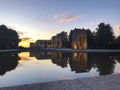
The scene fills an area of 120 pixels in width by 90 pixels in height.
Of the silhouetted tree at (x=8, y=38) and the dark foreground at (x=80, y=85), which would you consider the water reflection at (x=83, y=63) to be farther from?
the silhouetted tree at (x=8, y=38)

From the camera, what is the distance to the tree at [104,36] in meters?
32.5

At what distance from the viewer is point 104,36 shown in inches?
1298

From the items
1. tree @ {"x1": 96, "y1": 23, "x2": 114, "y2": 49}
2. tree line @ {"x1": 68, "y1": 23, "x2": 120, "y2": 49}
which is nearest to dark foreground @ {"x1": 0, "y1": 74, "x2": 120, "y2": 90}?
tree line @ {"x1": 68, "y1": 23, "x2": 120, "y2": 49}

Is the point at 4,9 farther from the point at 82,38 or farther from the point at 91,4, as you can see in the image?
the point at 82,38

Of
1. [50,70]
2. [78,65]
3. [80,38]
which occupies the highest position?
[80,38]

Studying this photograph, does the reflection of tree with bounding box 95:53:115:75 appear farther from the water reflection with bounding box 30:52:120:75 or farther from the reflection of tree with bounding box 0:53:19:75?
the reflection of tree with bounding box 0:53:19:75

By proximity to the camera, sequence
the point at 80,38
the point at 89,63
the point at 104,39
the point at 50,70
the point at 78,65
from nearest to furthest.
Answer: the point at 50,70, the point at 78,65, the point at 89,63, the point at 104,39, the point at 80,38

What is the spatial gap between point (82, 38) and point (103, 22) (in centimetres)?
485

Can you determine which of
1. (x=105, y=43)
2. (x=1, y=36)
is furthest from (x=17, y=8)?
(x=105, y=43)

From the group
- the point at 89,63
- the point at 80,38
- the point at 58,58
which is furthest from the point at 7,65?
the point at 80,38

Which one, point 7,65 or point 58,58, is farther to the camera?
point 58,58

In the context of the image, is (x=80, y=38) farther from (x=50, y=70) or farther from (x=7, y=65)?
(x=50, y=70)

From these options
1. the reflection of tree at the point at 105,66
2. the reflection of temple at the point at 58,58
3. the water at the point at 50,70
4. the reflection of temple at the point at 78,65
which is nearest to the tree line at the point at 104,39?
the reflection of temple at the point at 58,58

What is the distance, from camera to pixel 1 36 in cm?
3581
